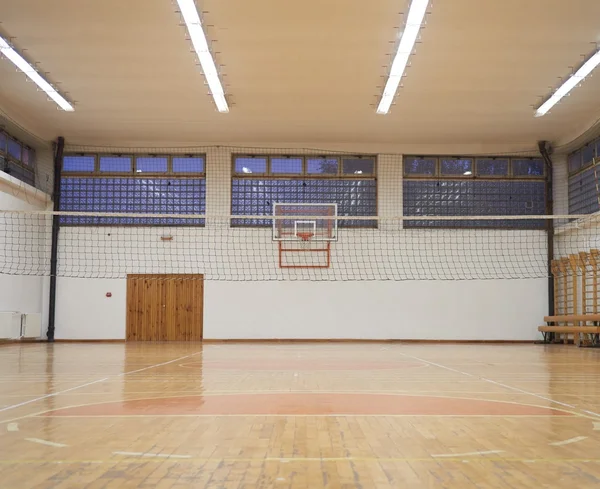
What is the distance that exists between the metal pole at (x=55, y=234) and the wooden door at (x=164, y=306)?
1840mm

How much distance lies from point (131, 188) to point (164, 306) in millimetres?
3045

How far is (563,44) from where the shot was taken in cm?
1137

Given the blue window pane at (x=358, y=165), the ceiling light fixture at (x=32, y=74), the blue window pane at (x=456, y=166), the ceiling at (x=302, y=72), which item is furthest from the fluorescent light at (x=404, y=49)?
the ceiling light fixture at (x=32, y=74)

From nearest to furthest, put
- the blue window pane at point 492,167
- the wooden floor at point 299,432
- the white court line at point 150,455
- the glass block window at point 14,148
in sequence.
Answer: the wooden floor at point 299,432 < the white court line at point 150,455 < the glass block window at point 14,148 < the blue window pane at point 492,167

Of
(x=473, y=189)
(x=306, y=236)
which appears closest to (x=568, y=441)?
(x=306, y=236)

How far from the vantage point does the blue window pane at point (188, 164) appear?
17703 mm

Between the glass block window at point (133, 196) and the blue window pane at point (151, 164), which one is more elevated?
the blue window pane at point (151, 164)

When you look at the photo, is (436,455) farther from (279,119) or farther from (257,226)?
(257,226)

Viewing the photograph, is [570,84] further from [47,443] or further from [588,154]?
[47,443]

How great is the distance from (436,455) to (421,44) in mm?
9614

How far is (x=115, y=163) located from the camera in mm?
17703

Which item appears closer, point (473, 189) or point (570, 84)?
point (570, 84)

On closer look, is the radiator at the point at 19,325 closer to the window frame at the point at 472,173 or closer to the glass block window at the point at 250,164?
the glass block window at the point at 250,164

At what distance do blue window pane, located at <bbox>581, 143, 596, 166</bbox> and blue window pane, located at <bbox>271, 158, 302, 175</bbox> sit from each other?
6.79 meters
